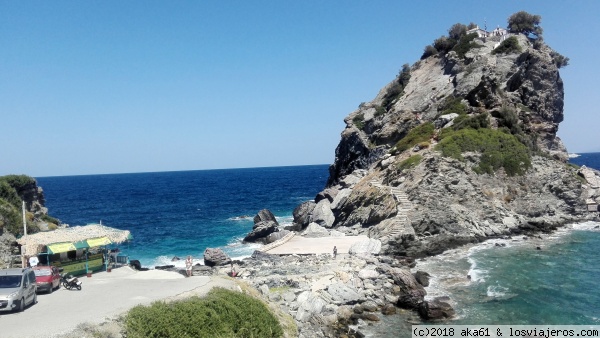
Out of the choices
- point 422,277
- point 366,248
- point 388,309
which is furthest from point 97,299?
point 366,248

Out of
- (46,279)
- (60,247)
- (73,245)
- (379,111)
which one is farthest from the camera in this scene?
(379,111)

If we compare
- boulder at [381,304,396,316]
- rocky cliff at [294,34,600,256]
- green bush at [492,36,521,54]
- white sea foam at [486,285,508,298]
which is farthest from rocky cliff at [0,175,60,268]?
green bush at [492,36,521,54]

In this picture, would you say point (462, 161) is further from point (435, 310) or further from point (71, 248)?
point (71, 248)

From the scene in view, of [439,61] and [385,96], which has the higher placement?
[439,61]

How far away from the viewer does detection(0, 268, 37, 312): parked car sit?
16.1m

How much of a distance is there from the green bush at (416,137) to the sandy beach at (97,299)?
136ft

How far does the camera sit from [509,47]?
72.9 metres

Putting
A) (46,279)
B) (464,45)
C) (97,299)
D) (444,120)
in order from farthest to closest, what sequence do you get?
(464,45)
(444,120)
(46,279)
(97,299)

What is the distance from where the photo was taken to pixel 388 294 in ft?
88.5

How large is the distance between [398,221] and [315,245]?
919 cm

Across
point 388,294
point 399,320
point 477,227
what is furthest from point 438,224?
point 399,320

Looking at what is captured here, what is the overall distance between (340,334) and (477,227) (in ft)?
92.2

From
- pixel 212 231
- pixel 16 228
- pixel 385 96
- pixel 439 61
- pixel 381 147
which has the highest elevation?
pixel 439 61

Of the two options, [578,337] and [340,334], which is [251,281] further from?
[578,337]
